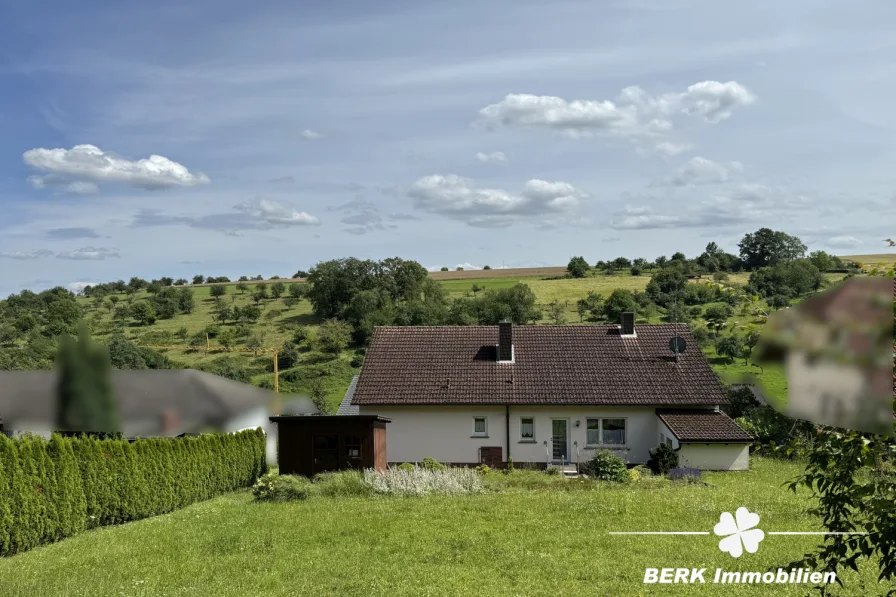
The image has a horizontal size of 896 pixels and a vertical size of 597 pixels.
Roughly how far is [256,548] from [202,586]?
252cm

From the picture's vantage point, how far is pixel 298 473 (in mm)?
23688

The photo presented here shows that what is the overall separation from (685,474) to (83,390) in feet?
57.9

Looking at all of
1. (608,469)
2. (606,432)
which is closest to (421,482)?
(608,469)

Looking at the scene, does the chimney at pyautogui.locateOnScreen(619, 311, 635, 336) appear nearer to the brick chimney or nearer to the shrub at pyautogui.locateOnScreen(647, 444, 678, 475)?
the shrub at pyautogui.locateOnScreen(647, 444, 678, 475)

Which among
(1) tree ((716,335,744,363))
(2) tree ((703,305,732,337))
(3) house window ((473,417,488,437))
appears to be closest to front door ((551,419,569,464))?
(3) house window ((473,417,488,437))

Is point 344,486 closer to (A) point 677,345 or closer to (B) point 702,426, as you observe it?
(B) point 702,426

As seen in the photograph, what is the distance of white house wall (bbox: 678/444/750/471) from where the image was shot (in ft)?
82.7

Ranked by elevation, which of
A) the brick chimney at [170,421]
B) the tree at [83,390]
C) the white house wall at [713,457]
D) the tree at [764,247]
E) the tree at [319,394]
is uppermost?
the tree at [764,247]

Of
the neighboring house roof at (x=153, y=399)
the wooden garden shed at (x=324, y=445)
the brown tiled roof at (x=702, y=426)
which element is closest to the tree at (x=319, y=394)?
the neighboring house roof at (x=153, y=399)

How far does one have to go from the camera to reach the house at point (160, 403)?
815 inches

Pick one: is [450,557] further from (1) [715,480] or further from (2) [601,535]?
(1) [715,480]

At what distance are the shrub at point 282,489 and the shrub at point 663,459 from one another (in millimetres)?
12174

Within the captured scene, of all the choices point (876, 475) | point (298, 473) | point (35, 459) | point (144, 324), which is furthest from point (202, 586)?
point (144, 324)

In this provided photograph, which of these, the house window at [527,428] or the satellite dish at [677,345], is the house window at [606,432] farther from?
the satellite dish at [677,345]
